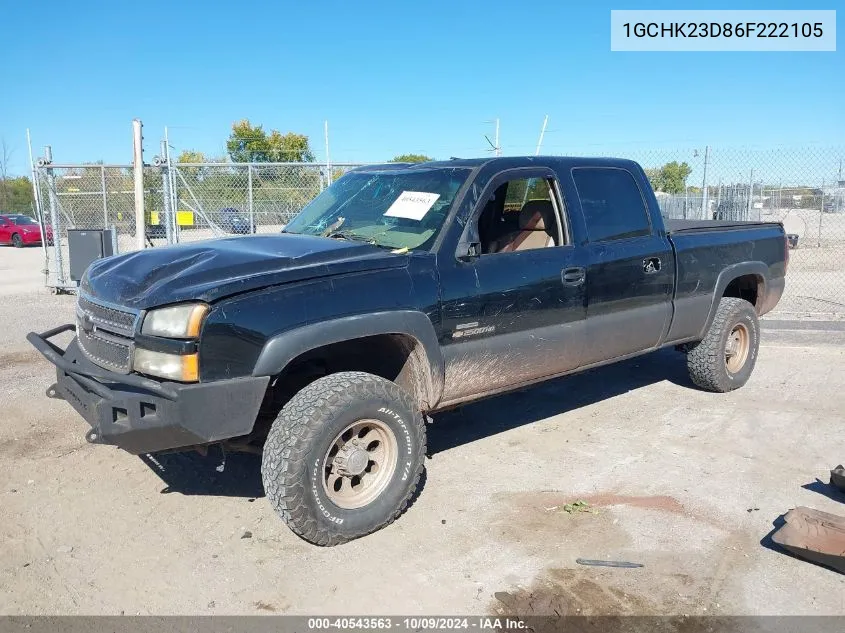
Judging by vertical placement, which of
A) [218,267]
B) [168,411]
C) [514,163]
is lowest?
[168,411]

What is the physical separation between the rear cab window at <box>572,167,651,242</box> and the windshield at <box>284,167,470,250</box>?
1.01m

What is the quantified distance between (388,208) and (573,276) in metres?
1.27

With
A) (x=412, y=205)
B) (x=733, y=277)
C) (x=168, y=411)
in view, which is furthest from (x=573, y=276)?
(x=168, y=411)

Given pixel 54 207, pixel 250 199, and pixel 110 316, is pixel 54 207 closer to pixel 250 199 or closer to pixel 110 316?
pixel 250 199

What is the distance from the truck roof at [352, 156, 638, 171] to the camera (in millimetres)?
4480

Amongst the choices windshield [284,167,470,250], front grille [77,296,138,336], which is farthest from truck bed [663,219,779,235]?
front grille [77,296,138,336]

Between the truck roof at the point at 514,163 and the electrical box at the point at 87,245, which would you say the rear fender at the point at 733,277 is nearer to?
the truck roof at the point at 514,163

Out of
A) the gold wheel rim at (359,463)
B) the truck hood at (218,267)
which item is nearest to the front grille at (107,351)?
the truck hood at (218,267)

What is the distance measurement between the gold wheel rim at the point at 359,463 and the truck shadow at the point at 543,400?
1.09 metres

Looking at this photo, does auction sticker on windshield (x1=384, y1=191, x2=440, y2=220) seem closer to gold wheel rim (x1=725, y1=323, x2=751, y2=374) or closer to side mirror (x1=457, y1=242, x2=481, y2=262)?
side mirror (x1=457, y1=242, x2=481, y2=262)

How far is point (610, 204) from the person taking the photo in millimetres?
5055

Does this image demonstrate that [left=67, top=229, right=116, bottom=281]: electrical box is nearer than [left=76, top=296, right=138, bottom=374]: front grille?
No

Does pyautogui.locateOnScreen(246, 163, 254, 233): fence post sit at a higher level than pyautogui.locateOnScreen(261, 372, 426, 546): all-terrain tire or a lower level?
higher

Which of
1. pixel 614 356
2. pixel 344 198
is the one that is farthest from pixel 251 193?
pixel 614 356
